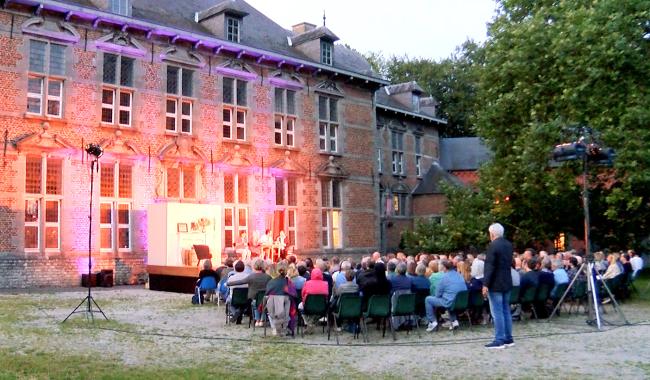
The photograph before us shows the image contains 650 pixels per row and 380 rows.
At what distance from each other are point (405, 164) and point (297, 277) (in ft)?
78.4

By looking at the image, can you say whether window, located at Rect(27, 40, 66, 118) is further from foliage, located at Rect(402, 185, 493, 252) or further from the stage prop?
foliage, located at Rect(402, 185, 493, 252)

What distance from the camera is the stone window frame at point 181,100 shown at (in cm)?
2181

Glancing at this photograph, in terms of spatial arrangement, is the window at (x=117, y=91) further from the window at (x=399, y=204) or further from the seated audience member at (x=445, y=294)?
the window at (x=399, y=204)

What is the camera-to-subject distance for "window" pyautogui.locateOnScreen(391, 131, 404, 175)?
34062 millimetres

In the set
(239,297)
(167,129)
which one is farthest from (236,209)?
(239,297)

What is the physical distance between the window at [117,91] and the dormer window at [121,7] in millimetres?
1327

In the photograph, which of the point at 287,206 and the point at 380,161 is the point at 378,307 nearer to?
the point at 287,206

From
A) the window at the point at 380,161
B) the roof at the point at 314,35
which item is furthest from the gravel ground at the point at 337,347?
the window at the point at 380,161

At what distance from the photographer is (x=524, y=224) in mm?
23281

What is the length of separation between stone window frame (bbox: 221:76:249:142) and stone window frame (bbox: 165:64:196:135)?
4.23 feet

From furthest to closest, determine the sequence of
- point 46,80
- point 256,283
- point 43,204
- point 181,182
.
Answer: point 181,182
point 46,80
point 43,204
point 256,283

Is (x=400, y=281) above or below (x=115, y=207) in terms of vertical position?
below

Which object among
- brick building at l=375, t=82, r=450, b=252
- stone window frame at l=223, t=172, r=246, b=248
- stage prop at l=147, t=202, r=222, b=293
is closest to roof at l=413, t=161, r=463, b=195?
brick building at l=375, t=82, r=450, b=252

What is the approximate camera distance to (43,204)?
61.2ft
